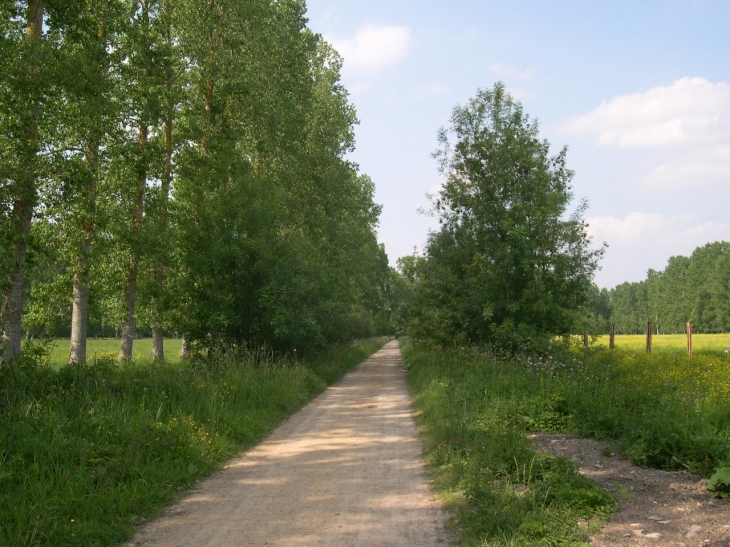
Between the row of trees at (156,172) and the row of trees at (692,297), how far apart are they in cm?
7621

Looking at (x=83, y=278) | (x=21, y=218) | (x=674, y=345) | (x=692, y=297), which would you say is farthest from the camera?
(x=692, y=297)

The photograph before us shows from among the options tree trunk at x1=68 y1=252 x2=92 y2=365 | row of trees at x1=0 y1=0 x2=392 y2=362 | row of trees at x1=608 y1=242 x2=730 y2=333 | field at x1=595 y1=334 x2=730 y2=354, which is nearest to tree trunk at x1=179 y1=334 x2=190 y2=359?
row of trees at x1=0 y1=0 x2=392 y2=362

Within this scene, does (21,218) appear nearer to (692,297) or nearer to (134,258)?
(134,258)

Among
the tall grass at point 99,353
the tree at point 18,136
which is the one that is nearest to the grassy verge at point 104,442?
the tall grass at point 99,353

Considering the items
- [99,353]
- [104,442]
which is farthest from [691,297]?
[104,442]

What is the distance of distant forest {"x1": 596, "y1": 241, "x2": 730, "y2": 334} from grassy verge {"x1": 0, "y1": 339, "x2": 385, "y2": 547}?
79.7 meters

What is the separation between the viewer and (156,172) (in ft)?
56.7

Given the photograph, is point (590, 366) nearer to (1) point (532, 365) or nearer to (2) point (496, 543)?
(1) point (532, 365)

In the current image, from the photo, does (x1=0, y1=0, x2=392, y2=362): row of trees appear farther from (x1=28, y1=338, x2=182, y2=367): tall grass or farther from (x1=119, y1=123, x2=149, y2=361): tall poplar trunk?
(x1=28, y1=338, x2=182, y2=367): tall grass

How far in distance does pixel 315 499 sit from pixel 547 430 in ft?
15.2

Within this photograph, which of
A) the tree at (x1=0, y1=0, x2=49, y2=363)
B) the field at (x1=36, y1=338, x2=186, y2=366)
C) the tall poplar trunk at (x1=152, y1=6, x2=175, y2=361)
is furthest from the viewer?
the tall poplar trunk at (x1=152, y1=6, x2=175, y2=361)

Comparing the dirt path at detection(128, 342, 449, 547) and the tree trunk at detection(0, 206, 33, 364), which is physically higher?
the tree trunk at detection(0, 206, 33, 364)

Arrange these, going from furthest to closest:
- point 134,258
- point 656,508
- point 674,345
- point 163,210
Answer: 1. point 674,345
2. point 163,210
3. point 134,258
4. point 656,508

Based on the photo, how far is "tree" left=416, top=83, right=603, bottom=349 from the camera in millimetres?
16906
